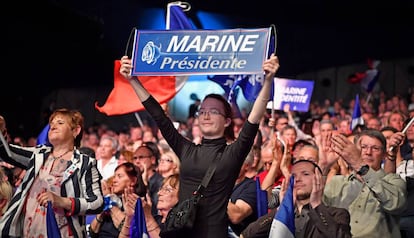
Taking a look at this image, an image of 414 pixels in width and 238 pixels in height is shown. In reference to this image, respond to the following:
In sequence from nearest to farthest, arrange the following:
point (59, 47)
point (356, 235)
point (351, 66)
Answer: point (356, 235) → point (59, 47) → point (351, 66)

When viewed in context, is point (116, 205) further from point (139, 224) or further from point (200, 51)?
point (200, 51)

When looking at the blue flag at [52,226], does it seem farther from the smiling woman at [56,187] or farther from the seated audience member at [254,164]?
the seated audience member at [254,164]

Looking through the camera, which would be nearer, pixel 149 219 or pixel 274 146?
pixel 149 219

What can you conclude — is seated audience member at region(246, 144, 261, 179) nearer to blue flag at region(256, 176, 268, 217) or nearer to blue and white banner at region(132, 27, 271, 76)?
blue flag at region(256, 176, 268, 217)

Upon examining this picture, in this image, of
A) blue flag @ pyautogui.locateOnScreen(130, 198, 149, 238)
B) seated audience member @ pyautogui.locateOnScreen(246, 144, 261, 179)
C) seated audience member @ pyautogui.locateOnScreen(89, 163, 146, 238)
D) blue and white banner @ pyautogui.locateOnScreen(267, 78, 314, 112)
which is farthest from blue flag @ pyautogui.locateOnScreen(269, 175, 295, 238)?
blue and white banner @ pyautogui.locateOnScreen(267, 78, 314, 112)

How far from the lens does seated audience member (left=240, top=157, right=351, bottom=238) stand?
4754 millimetres

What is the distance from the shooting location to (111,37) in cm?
1738

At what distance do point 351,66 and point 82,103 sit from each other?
22.1ft

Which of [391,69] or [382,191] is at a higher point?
[391,69]

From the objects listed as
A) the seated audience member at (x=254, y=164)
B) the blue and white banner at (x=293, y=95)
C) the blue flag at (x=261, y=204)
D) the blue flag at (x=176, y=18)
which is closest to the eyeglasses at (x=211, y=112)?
the blue flag at (x=261, y=204)

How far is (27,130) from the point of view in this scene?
58.8 feet

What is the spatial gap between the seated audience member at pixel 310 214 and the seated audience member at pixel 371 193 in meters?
0.28

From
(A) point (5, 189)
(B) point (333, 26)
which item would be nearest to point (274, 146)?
(A) point (5, 189)

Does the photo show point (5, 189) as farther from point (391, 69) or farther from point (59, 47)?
point (391, 69)
